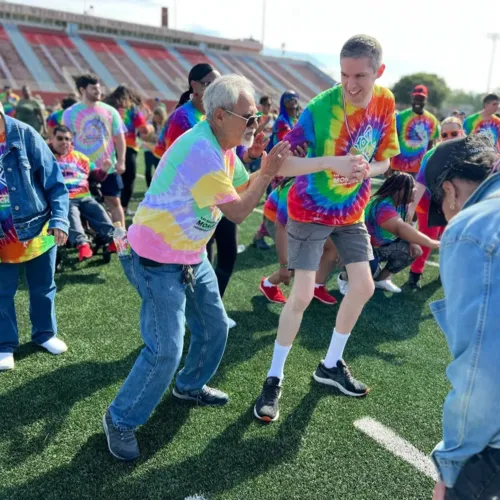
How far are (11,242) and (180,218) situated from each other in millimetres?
1562

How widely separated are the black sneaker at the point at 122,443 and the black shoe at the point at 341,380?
4.45ft

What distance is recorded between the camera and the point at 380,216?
444cm

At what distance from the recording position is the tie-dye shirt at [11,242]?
315cm

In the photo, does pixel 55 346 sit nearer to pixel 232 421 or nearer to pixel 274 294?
pixel 232 421

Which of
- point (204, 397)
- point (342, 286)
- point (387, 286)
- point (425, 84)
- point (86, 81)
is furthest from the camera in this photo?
point (425, 84)

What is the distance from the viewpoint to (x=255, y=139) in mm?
2797

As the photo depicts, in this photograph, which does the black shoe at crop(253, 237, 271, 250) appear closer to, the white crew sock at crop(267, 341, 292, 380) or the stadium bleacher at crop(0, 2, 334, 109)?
the white crew sock at crop(267, 341, 292, 380)

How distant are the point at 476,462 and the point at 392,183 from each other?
3.53 metres

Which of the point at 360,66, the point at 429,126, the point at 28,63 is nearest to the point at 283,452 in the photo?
the point at 360,66

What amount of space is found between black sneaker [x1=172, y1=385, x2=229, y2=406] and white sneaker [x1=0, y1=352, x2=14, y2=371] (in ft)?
3.98

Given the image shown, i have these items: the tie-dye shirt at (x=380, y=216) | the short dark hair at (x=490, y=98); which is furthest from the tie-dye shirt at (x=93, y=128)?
the short dark hair at (x=490, y=98)

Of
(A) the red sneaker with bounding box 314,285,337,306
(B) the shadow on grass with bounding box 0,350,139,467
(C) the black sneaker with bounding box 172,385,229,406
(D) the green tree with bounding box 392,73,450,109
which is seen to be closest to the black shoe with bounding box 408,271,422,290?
(A) the red sneaker with bounding box 314,285,337,306

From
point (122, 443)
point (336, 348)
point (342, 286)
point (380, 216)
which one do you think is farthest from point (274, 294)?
point (122, 443)

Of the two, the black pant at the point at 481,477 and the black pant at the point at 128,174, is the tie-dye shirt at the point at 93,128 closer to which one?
the black pant at the point at 128,174
